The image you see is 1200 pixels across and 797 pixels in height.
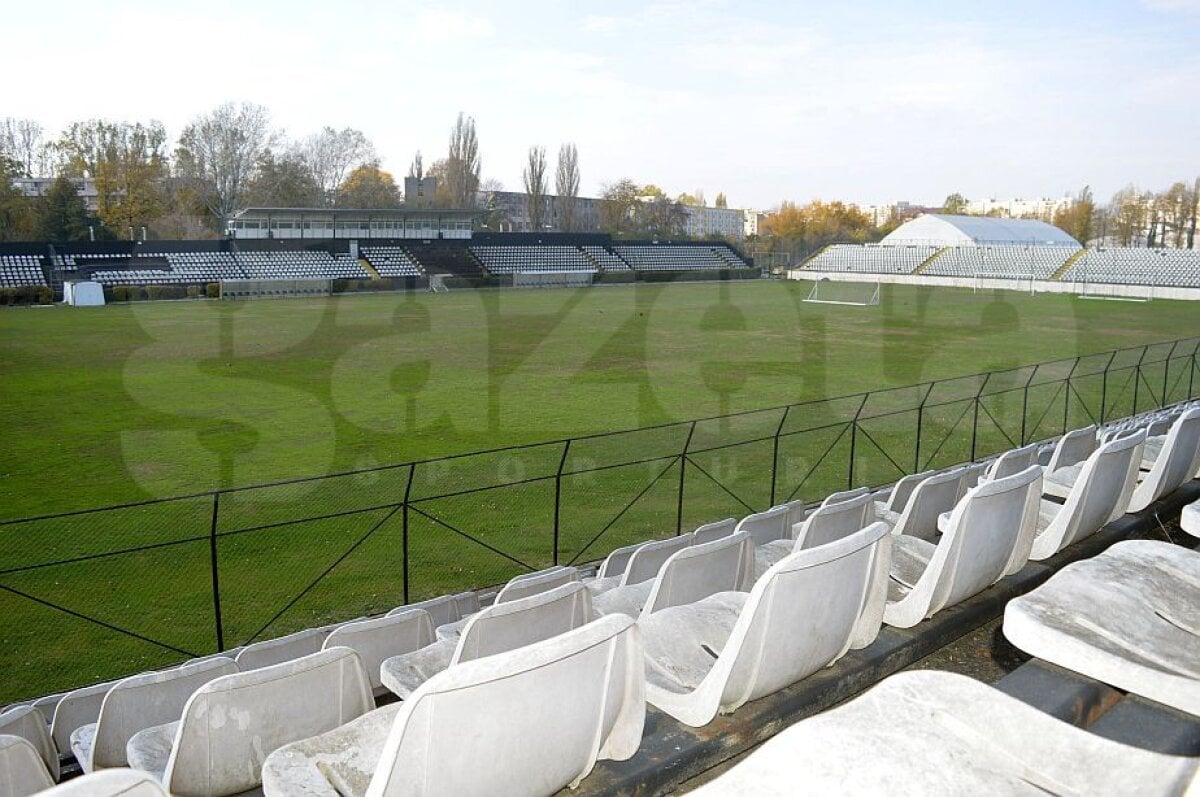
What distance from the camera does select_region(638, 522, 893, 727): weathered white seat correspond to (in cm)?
254

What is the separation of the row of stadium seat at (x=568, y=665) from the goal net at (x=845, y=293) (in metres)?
47.2

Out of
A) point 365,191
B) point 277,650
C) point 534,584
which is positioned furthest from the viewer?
point 365,191

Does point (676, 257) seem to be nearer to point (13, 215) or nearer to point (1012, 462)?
point (13, 215)

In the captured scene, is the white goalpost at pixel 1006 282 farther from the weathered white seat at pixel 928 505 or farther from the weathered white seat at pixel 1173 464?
the weathered white seat at pixel 1173 464

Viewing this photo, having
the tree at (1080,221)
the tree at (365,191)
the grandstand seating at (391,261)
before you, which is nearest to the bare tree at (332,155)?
the tree at (365,191)

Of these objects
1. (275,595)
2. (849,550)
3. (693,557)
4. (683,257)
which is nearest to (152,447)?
(275,595)

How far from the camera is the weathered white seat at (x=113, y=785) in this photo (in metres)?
1.38

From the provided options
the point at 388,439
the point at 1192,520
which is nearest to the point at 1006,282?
the point at 388,439

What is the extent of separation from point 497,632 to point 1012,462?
241 inches

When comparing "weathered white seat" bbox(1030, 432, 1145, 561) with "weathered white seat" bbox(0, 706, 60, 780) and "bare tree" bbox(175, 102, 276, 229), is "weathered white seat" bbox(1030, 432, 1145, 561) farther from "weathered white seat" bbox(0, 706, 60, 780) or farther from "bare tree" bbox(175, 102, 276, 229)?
"bare tree" bbox(175, 102, 276, 229)

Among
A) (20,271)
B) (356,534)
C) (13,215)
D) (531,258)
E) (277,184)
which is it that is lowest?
(356,534)

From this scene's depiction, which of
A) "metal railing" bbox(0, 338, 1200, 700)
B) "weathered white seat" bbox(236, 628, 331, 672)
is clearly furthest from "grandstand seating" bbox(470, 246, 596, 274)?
"weathered white seat" bbox(236, 628, 331, 672)

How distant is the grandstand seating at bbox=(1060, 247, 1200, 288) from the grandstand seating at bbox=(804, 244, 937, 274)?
1336 centimetres

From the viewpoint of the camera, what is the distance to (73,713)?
223 inches
